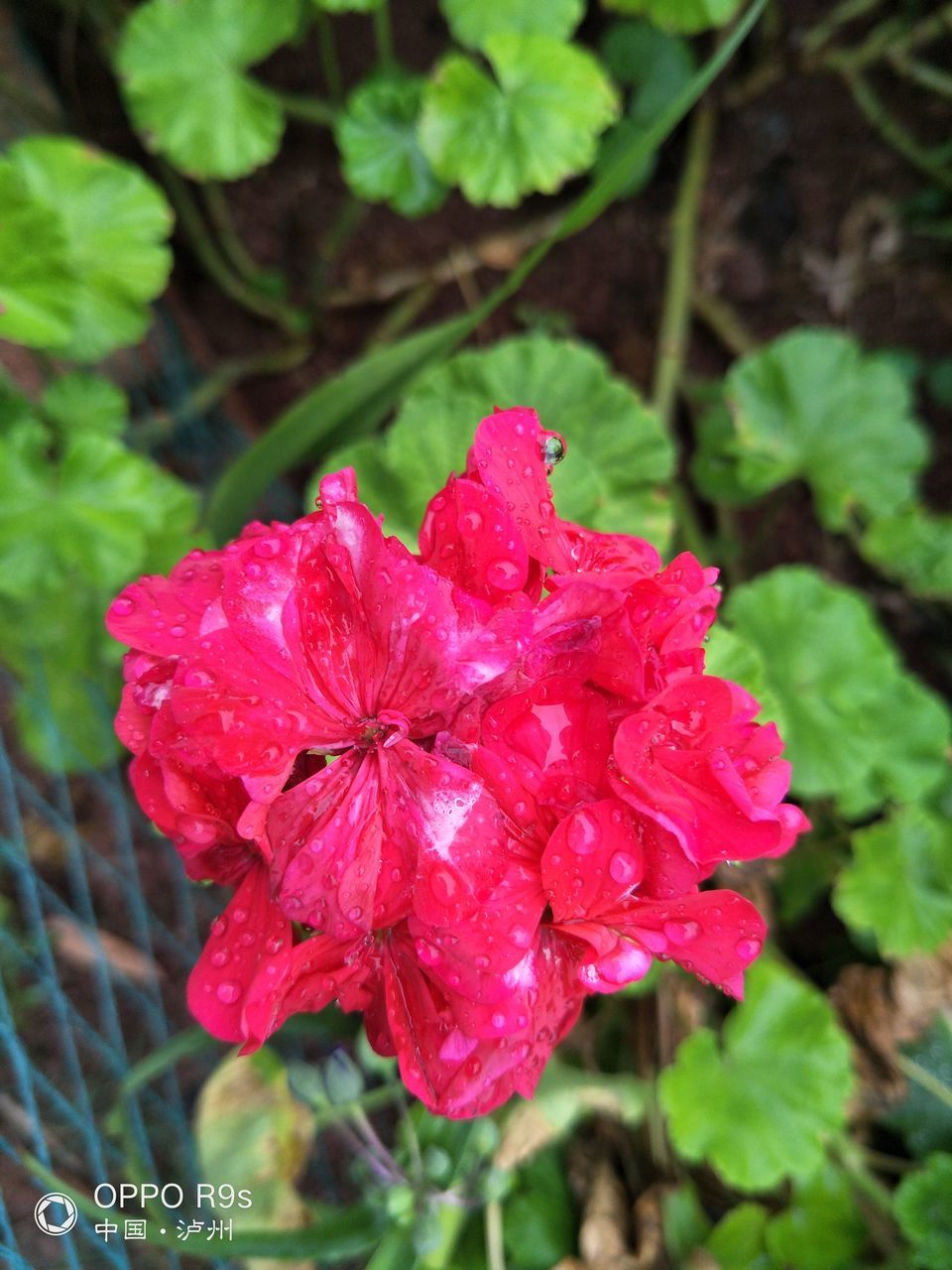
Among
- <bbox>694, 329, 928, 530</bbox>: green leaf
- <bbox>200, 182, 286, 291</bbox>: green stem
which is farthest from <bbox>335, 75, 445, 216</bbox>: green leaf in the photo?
<bbox>694, 329, 928, 530</bbox>: green leaf

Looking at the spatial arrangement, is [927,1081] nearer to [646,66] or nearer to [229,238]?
[646,66]

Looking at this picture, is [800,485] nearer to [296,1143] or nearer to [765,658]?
[765,658]

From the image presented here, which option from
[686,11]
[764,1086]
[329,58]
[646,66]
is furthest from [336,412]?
[764,1086]

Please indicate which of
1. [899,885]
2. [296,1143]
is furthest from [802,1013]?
→ [296,1143]

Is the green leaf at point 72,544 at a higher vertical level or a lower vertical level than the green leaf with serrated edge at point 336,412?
lower

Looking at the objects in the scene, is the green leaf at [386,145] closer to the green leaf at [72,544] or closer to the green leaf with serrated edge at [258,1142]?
the green leaf at [72,544]

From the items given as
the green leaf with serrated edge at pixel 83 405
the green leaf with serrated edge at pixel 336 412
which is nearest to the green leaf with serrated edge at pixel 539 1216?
the green leaf with serrated edge at pixel 336 412
